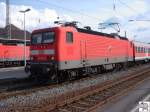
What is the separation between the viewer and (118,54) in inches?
1273

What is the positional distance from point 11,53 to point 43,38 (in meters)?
27.1

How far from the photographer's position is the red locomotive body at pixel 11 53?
45.3 metres

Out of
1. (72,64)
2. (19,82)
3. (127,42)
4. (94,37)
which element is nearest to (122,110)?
(72,64)

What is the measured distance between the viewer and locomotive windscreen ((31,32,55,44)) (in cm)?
1999

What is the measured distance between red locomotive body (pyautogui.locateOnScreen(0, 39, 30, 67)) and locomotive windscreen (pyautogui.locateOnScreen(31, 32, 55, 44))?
24404 millimetres

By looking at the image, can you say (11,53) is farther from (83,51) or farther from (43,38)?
(43,38)

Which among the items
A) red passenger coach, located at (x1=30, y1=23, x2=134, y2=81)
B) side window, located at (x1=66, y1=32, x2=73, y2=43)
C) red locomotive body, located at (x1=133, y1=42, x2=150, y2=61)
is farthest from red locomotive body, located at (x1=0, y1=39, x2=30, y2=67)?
side window, located at (x1=66, y1=32, x2=73, y2=43)

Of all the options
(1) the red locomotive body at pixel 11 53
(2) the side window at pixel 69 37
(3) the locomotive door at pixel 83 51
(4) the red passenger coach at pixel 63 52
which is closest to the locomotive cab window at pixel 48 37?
(4) the red passenger coach at pixel 63 52

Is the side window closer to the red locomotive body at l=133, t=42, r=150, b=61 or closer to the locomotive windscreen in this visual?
the locomotive windscreen

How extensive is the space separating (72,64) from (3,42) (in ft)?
87.6

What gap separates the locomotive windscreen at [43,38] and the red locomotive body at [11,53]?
24.4m

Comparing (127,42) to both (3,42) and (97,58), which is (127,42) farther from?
(3,42)

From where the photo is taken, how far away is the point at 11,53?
46688mm

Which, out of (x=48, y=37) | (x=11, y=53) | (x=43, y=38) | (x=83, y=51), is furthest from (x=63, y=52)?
(x=11, y=53)
